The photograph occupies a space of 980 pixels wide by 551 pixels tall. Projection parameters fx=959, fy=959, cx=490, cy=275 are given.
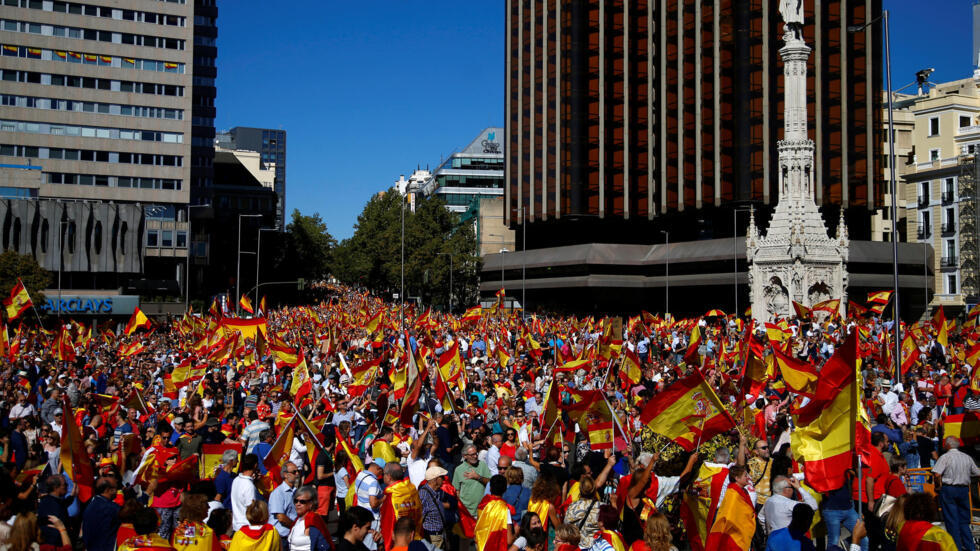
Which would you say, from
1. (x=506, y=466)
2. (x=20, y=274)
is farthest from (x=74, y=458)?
(x=20, y=274)

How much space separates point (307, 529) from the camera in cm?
808

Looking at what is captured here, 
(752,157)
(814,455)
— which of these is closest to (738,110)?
(752,157)

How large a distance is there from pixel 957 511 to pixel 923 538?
14.1ft

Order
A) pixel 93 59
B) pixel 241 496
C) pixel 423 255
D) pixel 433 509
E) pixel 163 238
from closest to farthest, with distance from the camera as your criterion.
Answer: pixel 433 509 < pixel 241 496 < pixel 93 59 < pixel 163 238 < pixel 423 255

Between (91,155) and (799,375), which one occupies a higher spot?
(91,155)

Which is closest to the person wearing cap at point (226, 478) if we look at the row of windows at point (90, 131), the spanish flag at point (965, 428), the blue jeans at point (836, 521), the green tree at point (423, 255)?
the blue jeans at point (836, 521)

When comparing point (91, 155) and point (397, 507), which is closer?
point (397, 507)

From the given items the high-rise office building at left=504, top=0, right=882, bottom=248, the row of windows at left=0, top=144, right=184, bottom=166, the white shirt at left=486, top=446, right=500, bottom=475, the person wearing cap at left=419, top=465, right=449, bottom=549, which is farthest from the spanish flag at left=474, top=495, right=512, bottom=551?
the row of windows at left=0, top=144, right=184, bottom=166

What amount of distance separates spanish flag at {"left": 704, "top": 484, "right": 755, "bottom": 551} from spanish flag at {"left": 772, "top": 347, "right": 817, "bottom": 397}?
4.05m

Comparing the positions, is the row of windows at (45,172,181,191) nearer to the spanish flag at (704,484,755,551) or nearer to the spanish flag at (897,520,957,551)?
the spanish flag at (704,484,755,551)

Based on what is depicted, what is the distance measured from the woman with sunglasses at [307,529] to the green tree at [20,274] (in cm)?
5393

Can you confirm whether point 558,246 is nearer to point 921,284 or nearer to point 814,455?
point 921,284

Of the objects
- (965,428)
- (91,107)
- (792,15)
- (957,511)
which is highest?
(792,15)

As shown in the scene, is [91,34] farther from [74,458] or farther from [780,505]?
[780,505]
